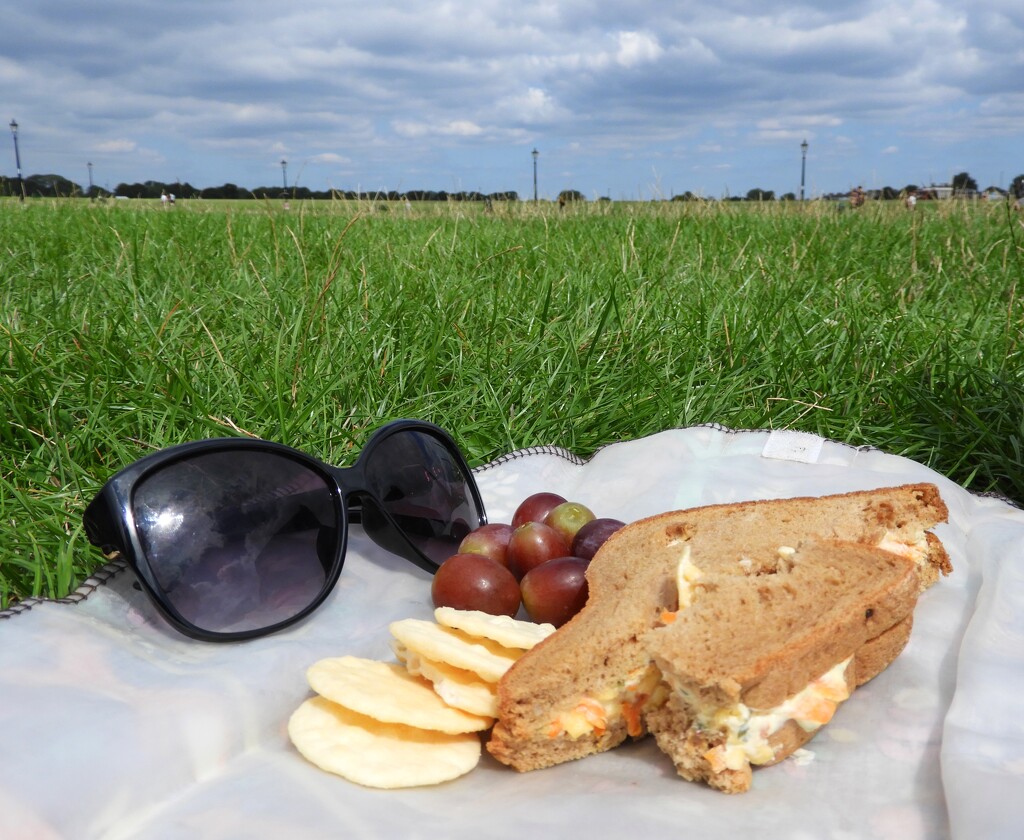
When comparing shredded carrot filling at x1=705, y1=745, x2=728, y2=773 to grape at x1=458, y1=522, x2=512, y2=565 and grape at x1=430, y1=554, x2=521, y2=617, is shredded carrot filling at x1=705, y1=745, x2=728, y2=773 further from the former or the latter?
grape at x1=458, y1=522, x2=512, y2=565

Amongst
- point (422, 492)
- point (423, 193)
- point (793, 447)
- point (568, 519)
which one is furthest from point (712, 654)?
point (423, 193)

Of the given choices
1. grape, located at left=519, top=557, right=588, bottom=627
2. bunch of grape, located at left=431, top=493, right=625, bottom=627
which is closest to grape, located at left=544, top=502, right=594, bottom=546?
bunch of grape, located at left=431, top=493, right=625, bottom=627

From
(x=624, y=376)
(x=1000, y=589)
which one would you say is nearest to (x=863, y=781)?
(x=1000, y=589)

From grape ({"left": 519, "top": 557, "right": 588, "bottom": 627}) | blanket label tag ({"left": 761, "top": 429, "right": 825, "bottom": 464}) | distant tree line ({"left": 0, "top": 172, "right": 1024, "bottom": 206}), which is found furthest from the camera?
distant tree line ({"left": 0, "top": 172, "right": 1024, "bottom": 206})

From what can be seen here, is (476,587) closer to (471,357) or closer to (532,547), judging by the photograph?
(532,547)

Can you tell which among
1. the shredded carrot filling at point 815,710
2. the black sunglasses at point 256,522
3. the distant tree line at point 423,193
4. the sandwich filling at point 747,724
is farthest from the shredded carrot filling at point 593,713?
the distant tree line at point 423,193

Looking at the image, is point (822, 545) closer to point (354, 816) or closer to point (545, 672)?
point (545, 672)
